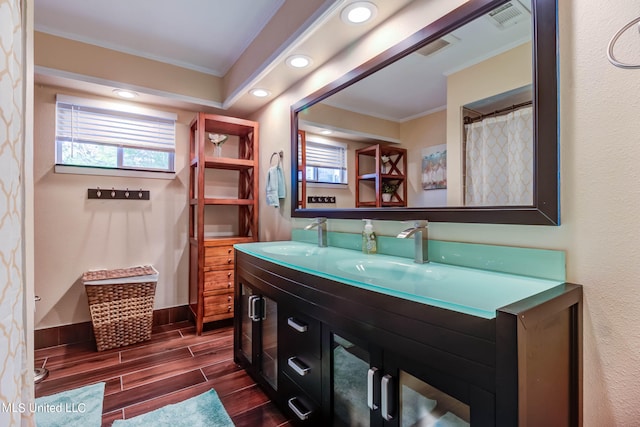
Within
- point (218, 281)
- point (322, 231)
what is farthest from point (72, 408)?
point (322, 231)

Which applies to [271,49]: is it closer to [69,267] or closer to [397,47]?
[397,47]

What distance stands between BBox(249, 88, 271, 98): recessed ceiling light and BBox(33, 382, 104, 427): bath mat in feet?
7.92

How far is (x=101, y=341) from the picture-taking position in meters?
2.42

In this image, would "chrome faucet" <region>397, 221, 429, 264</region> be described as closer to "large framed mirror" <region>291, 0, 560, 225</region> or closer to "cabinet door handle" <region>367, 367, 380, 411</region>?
"large framed mirror" <region>291, 0, 560, 225</region>

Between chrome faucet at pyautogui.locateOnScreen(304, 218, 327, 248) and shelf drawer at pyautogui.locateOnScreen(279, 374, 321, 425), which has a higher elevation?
chrome faucet at pyautogui.locateOnScreen(304, 218, 327, 248)

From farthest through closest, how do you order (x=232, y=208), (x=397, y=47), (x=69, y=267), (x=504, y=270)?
(x=232, y=208) < (x=69, y=267) < (x=397, y=47) < (x=504, y=270)

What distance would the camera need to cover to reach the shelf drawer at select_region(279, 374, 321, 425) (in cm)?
137

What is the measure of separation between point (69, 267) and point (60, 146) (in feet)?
3.45

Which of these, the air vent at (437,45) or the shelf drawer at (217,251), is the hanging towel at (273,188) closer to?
the shelf drawer at (217,251)

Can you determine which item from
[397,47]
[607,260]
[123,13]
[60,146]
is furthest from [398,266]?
[60,146]

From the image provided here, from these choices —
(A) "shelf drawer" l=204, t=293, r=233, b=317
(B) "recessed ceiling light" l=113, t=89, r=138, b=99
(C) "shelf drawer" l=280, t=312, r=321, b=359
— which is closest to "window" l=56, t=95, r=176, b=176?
(B) "recessed ceiling light" l=113, t=89, r=138, b=99

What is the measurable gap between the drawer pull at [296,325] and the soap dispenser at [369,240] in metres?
0.56

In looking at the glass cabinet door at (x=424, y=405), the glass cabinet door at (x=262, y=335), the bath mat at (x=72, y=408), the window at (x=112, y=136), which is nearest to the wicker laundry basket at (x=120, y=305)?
the bath mat at (x=72, y=408)

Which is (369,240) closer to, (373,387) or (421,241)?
(421,241)
